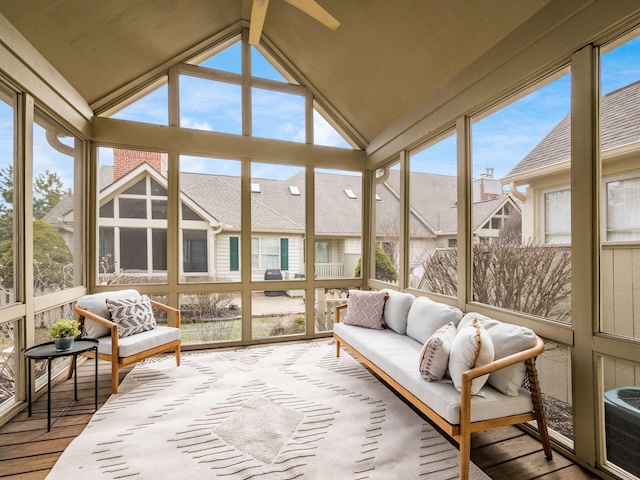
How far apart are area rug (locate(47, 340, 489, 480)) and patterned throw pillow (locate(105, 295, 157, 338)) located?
0.50 m

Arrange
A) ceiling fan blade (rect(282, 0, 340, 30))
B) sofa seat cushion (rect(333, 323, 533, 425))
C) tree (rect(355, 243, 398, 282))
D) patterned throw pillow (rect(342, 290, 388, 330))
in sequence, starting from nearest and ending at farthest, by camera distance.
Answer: sofa seat cushion (rect(333, 323, 533, 425))
ceiling fan blade (rect(282, 0, 340, 30))
patterned throw pillow (rect(342, 290, 388, 330))
tree (rect(355, 243, 398, 282))

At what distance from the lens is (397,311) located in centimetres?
358

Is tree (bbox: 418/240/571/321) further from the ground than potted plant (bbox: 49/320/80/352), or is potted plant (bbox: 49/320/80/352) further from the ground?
tree (bbox: 418/240/571/321)

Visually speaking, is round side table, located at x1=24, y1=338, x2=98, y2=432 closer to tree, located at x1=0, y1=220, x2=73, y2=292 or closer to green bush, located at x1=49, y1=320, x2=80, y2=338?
green bush, located at x1=49, y1=320, x2=80, y2=338

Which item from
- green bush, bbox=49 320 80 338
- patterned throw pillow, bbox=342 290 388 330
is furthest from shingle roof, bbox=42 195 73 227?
patterned throw pillow, bbox=342 290 388 330

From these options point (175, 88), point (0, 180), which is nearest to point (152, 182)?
point (175, 88)

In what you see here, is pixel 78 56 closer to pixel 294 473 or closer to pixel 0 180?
pixel 0 180

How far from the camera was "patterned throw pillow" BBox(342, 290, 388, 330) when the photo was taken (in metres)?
3.73

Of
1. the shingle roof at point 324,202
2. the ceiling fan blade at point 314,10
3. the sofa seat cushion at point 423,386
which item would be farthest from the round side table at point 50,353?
the ceiling fan blade at point 314,10

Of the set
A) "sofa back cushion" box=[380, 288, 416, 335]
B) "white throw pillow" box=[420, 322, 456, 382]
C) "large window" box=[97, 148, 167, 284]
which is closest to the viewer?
"white throw pillow" box=[420, 322, 456, 382]

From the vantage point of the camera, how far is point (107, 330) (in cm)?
339

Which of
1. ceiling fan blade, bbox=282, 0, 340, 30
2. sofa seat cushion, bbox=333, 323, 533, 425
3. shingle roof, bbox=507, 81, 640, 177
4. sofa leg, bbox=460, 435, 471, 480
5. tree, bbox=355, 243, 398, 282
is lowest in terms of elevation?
sofa leg, bbox=460, 435, 471, 480

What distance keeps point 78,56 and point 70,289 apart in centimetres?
242

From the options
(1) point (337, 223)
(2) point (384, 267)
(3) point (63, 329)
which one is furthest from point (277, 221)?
(3) point (63, 329)
